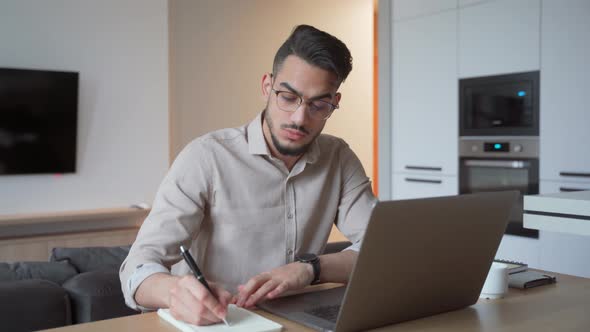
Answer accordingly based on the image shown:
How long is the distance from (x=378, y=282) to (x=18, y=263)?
144 centimetres

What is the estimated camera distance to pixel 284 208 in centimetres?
178

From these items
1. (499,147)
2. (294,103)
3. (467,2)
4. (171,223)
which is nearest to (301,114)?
(294,103)

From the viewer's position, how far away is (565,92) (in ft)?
11.9

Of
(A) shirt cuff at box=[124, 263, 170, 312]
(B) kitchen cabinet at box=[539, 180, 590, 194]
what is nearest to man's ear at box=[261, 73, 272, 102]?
(A) shirt cuff at box=[124, 263, 170, 312]

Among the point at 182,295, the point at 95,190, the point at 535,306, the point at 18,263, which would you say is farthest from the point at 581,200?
the point at 95,190

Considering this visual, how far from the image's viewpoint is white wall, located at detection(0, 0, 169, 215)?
4.58 m

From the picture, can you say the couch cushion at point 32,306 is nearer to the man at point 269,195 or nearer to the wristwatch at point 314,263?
the man at point 269,195

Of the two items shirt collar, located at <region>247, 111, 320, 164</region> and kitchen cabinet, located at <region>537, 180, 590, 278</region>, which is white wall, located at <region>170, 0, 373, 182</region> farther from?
shirt collar, located at <region>247, 111, 320, 164</region>

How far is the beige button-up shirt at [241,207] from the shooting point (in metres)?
1.61

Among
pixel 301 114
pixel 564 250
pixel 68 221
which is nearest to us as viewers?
pixel 301 114

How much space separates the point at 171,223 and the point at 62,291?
49 cm

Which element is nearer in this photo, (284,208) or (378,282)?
(378,282)

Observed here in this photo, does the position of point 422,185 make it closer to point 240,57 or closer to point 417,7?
point 417,7

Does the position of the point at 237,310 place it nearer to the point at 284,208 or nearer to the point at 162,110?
the point at 284,208
